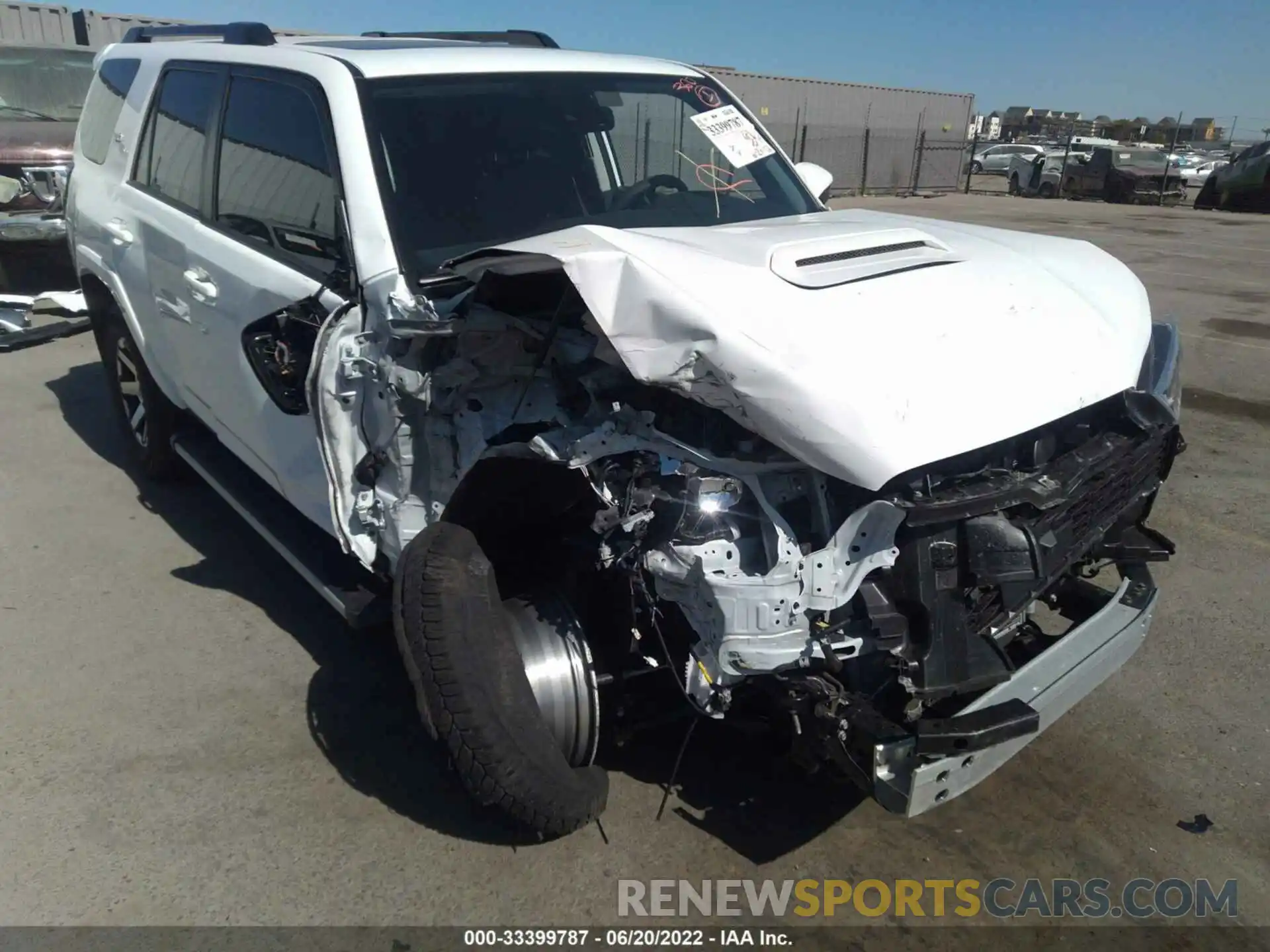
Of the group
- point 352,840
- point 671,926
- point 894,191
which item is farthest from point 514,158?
point 894,191

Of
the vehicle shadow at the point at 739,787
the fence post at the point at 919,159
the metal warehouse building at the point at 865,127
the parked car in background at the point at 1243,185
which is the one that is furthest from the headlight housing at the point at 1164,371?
the fence post at the point at 919,159

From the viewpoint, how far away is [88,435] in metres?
6.03

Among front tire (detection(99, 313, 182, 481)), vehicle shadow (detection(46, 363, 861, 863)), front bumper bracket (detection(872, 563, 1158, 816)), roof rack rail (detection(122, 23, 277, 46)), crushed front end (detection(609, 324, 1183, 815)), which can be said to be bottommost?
vehicle shadow (detection(46, 363, 861, 863))

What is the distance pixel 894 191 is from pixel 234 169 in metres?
27.1

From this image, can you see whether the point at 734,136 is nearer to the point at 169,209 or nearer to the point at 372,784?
the point at 169,209

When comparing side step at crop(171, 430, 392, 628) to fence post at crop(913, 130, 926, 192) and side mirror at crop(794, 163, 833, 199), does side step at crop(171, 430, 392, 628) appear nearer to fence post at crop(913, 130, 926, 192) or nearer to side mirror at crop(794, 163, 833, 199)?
side mirror at crop(794, 163, 833, 199)

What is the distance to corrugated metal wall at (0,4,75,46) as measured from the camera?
16.0 meters

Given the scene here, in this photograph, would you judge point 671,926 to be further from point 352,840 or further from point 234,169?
point 234,169

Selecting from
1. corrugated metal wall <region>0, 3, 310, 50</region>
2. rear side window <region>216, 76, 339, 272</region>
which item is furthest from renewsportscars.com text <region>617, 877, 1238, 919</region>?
corrugated metal wall <region>0, 3, 310, 50</region>

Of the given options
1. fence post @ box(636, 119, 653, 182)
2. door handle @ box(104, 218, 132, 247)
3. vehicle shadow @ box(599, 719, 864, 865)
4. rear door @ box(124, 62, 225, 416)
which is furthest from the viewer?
door handle @ box(104, 218, 132, 247)

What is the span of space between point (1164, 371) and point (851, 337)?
134cm

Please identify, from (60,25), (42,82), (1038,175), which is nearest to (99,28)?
(60,25)

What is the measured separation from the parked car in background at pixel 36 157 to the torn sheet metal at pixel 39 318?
27 cm

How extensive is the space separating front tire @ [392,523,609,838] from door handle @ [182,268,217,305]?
5.24 ft
